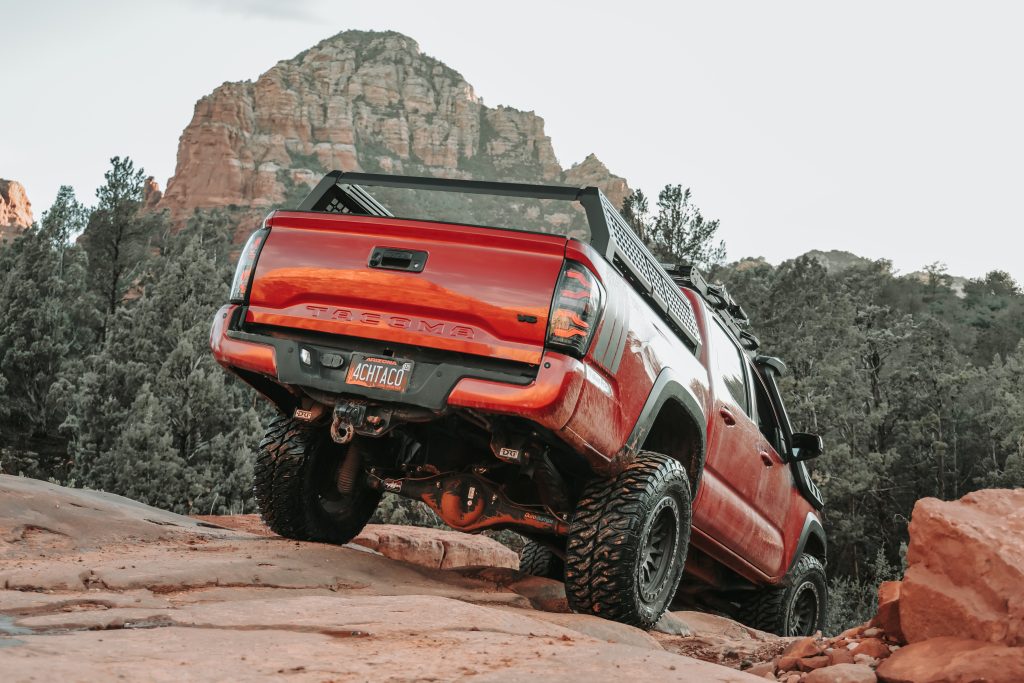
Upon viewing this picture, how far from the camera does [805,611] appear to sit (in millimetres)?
7281

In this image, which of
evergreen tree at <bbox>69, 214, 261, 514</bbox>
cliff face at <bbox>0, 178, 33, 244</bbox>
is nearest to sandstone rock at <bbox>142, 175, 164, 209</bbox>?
cliff face at <bbox>0, 178, 33, 244</bbox>

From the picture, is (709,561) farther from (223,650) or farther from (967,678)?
(223,650)

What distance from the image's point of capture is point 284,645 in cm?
278

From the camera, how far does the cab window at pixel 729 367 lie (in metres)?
5.68

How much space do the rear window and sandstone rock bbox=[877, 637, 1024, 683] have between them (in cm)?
200

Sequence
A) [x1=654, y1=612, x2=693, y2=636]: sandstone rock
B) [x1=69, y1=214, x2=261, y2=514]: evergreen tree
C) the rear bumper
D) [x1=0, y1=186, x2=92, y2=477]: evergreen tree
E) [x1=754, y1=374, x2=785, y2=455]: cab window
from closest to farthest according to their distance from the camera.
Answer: the rear bumper → [x1=654, y1=612, x2=693, y2=636]: sandstone rock → [x1=754, y1=374, x2=785, y2=455]: cab window → [x1=69, y1=214, x2=261, y2=514]: evergreen tree → [x1=0, y1=186, x2=92, y2=477]: evergreen tree

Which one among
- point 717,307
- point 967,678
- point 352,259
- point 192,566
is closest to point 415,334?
point 352,259

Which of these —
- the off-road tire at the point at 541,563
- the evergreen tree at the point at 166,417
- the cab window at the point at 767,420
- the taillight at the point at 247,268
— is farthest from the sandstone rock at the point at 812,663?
the evergreen tree at the point at 166,417

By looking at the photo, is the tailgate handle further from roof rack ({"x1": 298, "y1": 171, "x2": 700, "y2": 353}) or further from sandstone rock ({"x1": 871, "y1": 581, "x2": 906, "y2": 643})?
sandstone rock ({"x1": 871, "y1": 581, "x2": 906, "y2": 643})

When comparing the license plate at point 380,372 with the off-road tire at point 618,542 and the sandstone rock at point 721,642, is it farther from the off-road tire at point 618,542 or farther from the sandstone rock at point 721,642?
the sandstone rock at point 721,642

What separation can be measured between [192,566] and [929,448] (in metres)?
21.5

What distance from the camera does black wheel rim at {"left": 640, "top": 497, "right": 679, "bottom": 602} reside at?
446cm

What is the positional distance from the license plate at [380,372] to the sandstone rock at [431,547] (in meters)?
2.92

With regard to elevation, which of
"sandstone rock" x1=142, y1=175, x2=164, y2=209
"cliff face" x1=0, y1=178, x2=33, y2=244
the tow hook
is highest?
"sandstone rock" x1=142, y1=175, x2=164, y2=209
